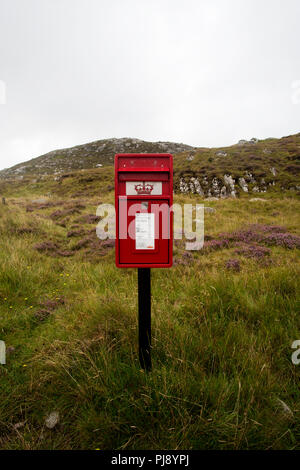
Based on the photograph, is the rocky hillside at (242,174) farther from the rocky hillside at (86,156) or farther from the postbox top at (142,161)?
the rocky hillside at (86,156)

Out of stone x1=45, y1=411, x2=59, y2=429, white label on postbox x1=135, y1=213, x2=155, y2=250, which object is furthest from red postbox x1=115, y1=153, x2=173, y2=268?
stone x1=45, y1=411, x2=59, y2=429

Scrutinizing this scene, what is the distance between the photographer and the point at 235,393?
66.8 inches

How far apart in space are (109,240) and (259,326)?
Answer: 5.17m

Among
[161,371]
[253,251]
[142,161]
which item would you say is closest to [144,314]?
[161,371]

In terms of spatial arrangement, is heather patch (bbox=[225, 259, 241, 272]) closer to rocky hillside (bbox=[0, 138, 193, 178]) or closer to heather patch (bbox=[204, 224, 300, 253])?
heather patch (bbox=[204, 224, 300, 253])

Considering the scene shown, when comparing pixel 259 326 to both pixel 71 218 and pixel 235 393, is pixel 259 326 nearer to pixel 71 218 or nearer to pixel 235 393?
pixel 235 393

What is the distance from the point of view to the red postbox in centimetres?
178

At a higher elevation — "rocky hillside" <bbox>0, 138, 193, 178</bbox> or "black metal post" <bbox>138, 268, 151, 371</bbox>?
"rocky hillside" <bbox>0, 138, 193, 178</bbox>

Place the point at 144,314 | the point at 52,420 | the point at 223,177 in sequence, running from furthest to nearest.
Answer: the point at 223,177 → the point at 144,314 → the point at 52,420

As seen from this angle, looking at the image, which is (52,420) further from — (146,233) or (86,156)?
(86,156)

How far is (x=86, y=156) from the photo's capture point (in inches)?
2360

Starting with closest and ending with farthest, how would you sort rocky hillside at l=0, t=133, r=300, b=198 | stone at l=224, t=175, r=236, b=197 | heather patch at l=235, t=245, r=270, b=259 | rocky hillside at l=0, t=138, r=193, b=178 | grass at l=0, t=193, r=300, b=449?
grass at l=0, t=193, r=300, b=449, heather patch at l=235, t=245, r=270, b=259, stone at l=224, t=175, r=236, b=197, rocky hillside at l=0, t=133, r=300, b=198, rocky hillside at l=0, t=138, r=193, b=178

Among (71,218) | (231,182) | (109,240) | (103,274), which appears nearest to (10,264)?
(103,274)

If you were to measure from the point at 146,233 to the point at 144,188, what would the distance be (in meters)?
0.35
